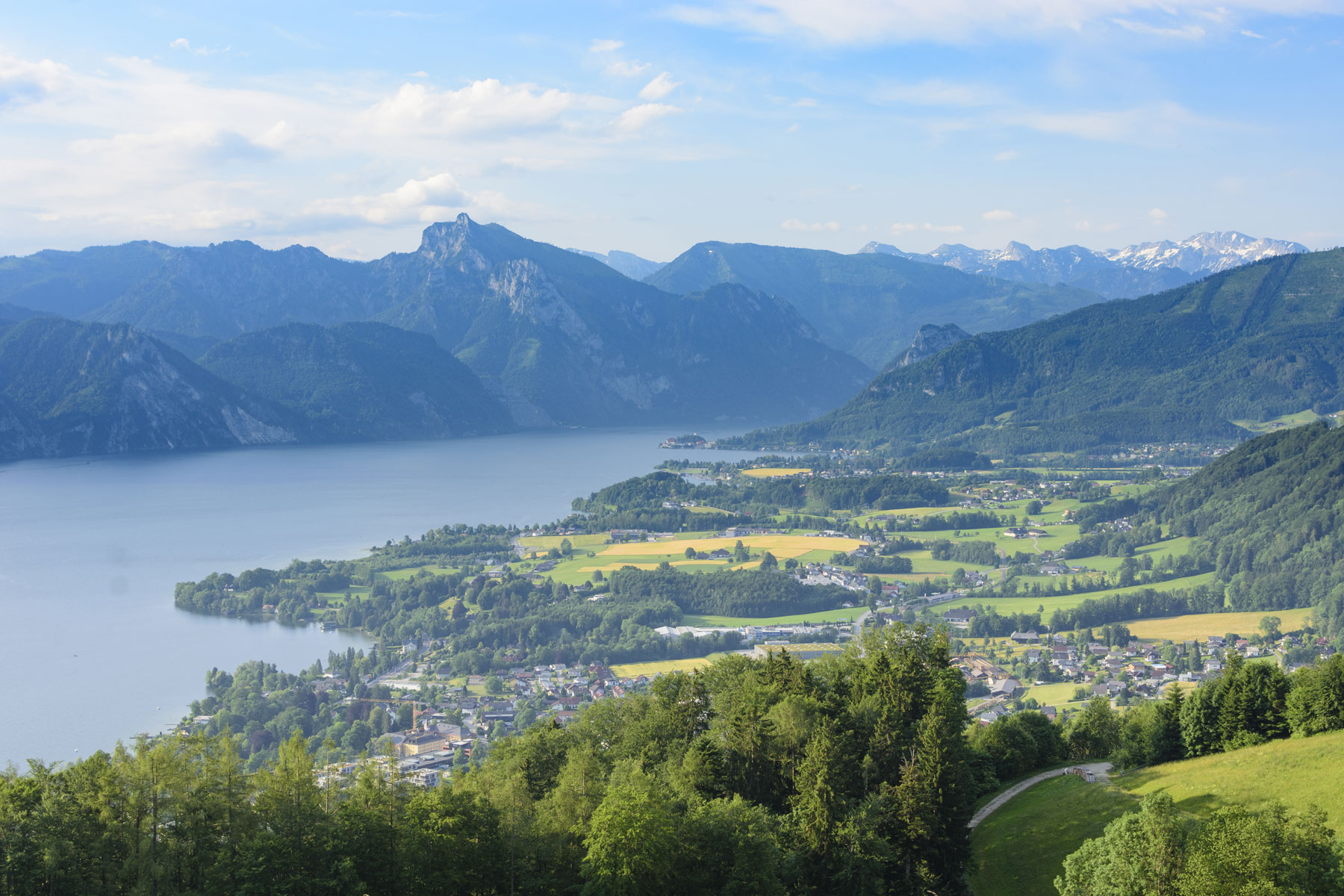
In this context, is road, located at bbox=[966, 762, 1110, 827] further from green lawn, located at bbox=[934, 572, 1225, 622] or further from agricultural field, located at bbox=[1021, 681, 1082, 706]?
green lawn, located at bbox=[934, 572, 1225, 622]

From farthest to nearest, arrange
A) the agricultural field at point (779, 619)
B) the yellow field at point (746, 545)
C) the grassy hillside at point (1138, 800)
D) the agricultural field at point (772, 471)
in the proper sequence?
the agricultural field at point (772, 471)
the yellow field at point (746, 545)
the agricultural field at point (779, 619)
the grassy hillside at point (1138, 800)

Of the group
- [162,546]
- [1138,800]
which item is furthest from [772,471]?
[1138,800]

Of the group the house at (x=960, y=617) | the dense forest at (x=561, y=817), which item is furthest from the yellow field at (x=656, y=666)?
the dense forest at (x=561, y=817)

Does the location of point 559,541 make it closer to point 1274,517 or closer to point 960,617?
point 960,617

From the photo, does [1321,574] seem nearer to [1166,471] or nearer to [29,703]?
[1166,471]

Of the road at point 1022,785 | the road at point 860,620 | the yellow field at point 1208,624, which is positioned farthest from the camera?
the road at point 860,620

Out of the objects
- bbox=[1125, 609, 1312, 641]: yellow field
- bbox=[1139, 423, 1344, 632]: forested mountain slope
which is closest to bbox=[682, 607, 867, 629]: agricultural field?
bbox=[1125, 609, 1312, 641]: yellow field

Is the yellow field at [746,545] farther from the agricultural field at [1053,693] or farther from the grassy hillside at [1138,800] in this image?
the grassy hillside at [1138,800]

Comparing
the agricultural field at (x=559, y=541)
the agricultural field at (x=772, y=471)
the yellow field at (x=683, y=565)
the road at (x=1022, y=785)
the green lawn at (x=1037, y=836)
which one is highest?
the agricultural field at (x=772, y=471)
